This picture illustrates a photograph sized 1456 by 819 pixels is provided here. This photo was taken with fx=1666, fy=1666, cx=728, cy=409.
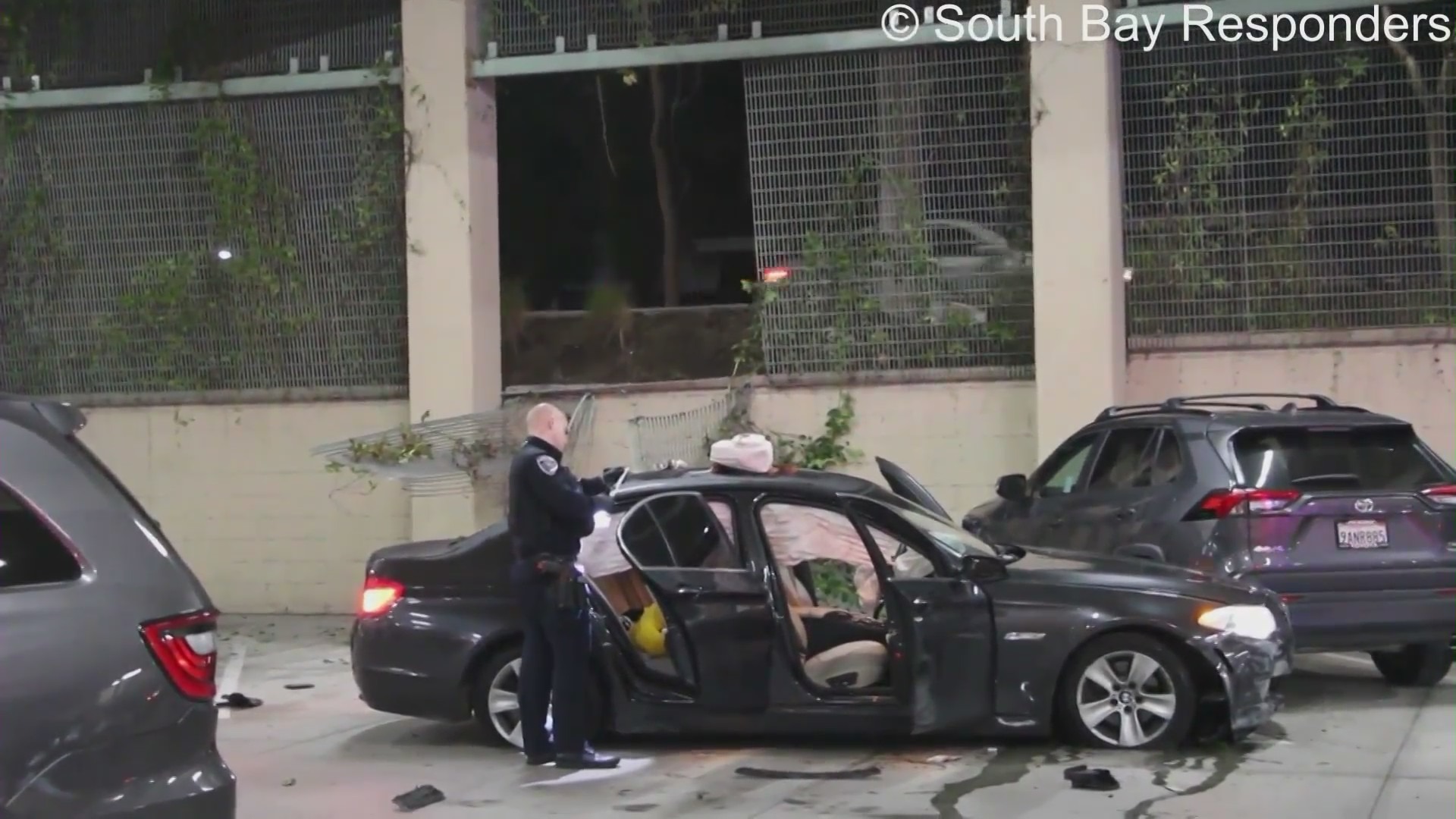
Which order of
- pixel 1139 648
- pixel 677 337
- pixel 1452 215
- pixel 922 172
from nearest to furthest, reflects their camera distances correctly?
pixel 1139 648
pixel 1452 215
pixel 922 172
pixel 677 337

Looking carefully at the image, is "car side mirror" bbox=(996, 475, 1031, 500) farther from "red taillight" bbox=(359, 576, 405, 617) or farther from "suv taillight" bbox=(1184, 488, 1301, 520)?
"red taillight" bbox=(359, 576, 405, 617)

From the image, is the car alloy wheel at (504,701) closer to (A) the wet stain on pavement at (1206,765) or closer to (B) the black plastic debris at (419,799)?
(B) the black plastic debris at (419,799)

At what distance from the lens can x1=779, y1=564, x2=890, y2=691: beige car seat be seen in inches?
305

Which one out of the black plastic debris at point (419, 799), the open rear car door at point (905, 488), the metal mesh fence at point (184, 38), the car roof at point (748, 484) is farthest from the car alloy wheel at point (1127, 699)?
the metal mesh fence at point (184, 38)

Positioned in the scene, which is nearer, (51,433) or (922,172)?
(51,433)

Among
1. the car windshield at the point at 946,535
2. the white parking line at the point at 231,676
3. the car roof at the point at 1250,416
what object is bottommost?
the white parking line at the point at 231,676

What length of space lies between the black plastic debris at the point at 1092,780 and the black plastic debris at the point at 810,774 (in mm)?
881

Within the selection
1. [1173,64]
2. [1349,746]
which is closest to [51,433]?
[1349,746]

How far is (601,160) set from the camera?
14.4 meters

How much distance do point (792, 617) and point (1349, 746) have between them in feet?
8.83

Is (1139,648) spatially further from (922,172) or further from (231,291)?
(231,291)

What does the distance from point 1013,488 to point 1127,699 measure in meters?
2.64

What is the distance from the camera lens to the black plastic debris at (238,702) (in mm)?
9750

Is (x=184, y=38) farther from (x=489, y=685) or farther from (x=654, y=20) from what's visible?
(x=489, y=685)
